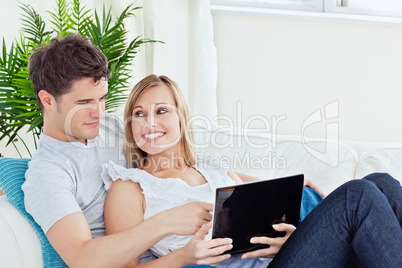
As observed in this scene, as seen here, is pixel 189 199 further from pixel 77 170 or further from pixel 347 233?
pixel 347 233

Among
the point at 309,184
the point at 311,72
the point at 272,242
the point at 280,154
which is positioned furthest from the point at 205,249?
the point at 311,72

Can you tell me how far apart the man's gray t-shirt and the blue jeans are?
0.57 m

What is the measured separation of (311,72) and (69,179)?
1.71 meters

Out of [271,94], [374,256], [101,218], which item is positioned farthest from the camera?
[271,94]

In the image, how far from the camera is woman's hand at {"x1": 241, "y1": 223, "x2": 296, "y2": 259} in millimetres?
1485

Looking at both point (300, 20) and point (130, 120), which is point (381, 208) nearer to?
point (130, 120)

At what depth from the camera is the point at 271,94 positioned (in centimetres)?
302

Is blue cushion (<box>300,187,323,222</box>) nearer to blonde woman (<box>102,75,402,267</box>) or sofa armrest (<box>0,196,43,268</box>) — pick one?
blonde woman (<box>102,75,402,267</box>)

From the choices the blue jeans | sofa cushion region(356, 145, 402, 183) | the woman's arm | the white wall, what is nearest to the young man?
the blue jeans


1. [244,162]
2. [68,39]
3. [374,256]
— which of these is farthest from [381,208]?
[68,39]

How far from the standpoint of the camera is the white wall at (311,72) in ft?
9.10

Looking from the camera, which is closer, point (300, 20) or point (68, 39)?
point (68, 39)

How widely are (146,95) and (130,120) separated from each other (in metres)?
0.10

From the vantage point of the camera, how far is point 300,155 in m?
2.10
